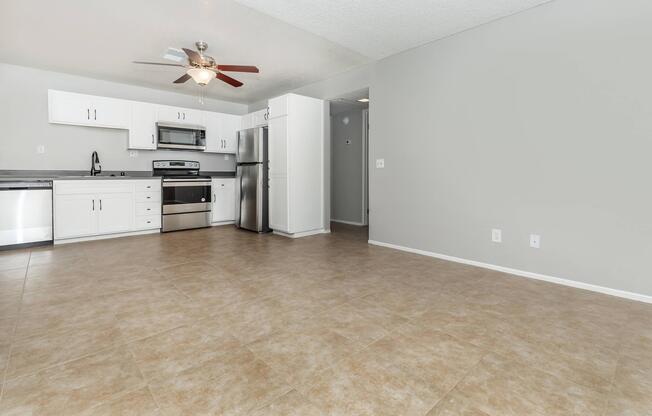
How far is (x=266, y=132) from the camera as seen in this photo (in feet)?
16.9

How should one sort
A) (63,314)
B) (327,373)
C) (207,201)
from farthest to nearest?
(207,201) < (63,314) < (327,373)

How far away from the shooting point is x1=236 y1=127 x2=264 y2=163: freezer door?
5172 millimetres

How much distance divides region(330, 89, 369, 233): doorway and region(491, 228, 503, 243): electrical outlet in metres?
2.68

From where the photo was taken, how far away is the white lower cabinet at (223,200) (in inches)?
229

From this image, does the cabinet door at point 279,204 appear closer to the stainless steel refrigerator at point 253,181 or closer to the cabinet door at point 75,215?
the stainless steel refrigerator at point 253,181

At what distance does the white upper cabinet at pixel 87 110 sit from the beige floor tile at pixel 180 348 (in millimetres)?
4377

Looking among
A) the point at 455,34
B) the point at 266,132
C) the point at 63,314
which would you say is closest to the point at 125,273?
the point at 63,314

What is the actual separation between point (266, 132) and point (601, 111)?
13.4 ft

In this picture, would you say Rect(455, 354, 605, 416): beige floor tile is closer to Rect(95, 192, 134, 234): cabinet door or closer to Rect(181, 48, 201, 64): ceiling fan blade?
Rect(181, 48, 201, 64): ceiling fan blade

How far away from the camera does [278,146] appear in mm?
4949

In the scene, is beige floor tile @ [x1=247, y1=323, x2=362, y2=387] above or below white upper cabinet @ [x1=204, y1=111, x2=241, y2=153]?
below

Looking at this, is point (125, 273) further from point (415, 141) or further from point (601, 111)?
point (601, 111)

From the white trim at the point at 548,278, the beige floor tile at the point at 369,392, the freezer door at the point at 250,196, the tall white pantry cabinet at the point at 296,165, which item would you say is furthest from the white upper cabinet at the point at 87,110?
the beige floor tile at the point at 369,392

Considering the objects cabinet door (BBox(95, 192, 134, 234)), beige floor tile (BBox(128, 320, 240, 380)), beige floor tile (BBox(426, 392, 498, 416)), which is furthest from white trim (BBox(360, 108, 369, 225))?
beige floor tile (BBox(426, 392, 498, 416))
